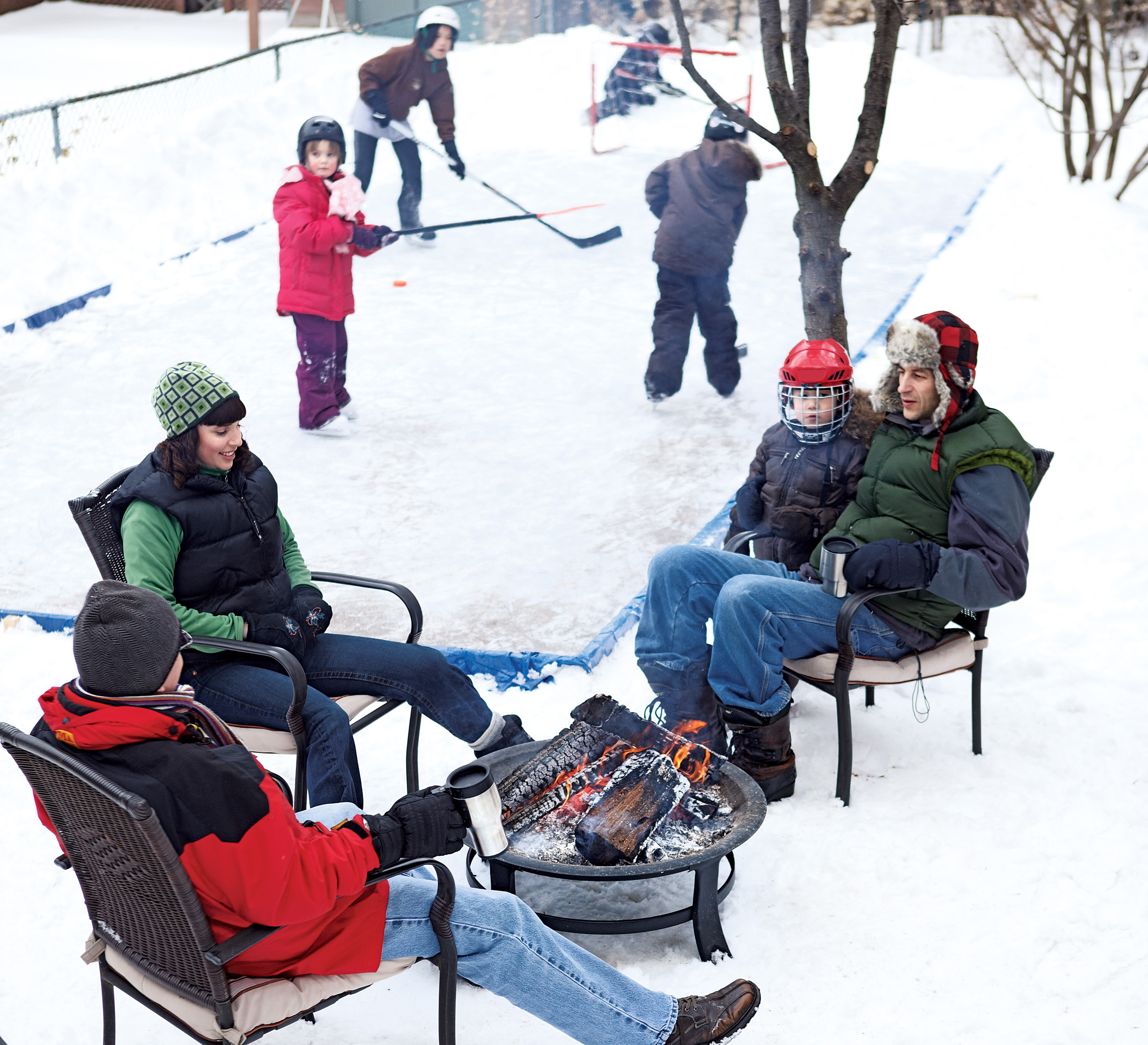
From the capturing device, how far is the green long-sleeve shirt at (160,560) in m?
2.94

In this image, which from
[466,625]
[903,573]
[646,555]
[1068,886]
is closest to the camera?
[1068,886]

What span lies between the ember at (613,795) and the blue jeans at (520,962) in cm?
44

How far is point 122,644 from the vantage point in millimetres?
1963

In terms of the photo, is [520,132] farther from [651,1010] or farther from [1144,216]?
[651,1010]

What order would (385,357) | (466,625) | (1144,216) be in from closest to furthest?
(466,625) < (385,357) < (1144,216)

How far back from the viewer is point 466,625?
4469mm

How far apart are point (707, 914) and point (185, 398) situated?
5.88 feet

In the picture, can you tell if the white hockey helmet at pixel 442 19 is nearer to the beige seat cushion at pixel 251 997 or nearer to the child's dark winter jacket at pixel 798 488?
the child's dark winter jacket at pixel 798 488

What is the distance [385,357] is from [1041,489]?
4.06 m

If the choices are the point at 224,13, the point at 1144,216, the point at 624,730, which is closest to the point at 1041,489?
the point at 624,730

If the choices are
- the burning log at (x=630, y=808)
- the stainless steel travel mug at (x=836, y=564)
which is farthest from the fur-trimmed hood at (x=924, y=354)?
the burning log at (x=630, y=808)

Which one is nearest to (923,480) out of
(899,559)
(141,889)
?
(899,559)

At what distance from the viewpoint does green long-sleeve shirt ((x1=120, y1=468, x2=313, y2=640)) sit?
294 cm

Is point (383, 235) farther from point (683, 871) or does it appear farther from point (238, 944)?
point (238, 944)
